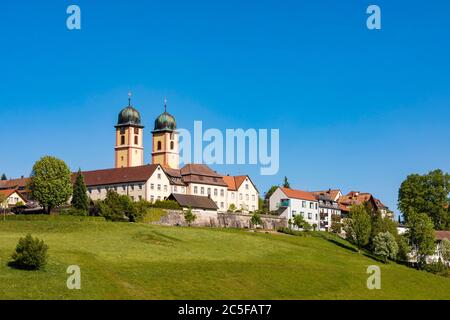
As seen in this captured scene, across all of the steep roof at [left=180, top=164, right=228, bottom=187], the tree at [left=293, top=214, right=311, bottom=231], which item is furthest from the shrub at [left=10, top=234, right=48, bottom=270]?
the steep roof at [left=180, top=164, right=228, bottom=187]

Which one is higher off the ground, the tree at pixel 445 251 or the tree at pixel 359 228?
the tree at pixel 359 228

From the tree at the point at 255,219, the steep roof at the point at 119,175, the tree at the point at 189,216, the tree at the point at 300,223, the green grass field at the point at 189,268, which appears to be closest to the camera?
the green grass field at the point at 189,268

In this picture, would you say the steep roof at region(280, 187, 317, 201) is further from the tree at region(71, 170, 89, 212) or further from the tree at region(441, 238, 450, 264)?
the tree at region(71, 170, 89, 212)

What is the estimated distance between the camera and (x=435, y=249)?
117250 millimetres

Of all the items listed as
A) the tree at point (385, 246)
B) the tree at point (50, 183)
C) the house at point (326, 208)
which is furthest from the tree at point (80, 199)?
the house at point (326, 208)

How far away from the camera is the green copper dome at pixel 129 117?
14938cm

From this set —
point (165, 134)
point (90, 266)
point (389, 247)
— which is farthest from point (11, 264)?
point (165, 134)

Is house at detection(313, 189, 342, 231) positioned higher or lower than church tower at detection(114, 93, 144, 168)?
lower

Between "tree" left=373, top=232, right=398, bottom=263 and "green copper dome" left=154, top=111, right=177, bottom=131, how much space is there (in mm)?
55382

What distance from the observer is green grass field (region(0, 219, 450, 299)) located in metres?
64.3

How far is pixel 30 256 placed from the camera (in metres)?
65.5

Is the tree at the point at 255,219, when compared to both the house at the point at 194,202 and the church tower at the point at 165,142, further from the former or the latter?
the church tower at the point at 165,142

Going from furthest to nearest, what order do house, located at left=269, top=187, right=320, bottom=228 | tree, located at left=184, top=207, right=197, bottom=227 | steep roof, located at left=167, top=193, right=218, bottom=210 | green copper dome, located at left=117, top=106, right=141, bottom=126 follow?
green copper dome, located at left=117, top=106, right=141, bottom=126
house, located at left=269, top=187, right=320, bottom=228
steep roof, located at left=167, top=193, right=218, bottom=210
tree, located at left=184, top=207, right=197, bottom=227
